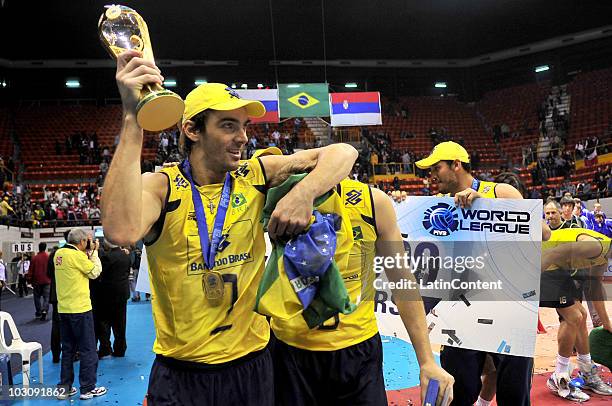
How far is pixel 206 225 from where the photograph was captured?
170 centimetres

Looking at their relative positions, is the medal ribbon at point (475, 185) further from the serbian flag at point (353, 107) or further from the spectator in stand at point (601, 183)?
the spectator in stand at point (601, 183)

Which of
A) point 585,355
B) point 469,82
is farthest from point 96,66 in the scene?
point 585,355

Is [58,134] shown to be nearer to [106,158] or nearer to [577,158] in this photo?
[106,158]

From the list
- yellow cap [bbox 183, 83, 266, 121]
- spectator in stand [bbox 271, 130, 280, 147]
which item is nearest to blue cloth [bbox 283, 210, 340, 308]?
yellow cap [bbox 183, 83, 266, 121]

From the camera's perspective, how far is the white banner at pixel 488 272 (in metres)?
3.27

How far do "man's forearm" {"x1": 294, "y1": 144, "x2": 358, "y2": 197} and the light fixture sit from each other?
100 feet

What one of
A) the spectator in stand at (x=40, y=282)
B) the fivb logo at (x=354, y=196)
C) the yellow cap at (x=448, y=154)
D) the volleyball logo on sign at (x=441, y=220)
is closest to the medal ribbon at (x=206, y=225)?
the fivb logo at (x=354, y=196)

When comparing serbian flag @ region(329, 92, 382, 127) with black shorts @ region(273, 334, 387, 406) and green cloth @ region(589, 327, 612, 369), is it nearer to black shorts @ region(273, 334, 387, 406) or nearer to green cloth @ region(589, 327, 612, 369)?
green cloth @ region(589, 327, 612, 369)

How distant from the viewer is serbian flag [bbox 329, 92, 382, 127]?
587 inches

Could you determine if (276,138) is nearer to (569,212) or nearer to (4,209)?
A: (4,209)

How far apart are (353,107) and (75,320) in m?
11.2

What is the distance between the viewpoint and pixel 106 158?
23266 mm

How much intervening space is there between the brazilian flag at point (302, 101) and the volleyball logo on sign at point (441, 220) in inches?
408

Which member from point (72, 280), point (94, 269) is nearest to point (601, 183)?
point (94, 269)
